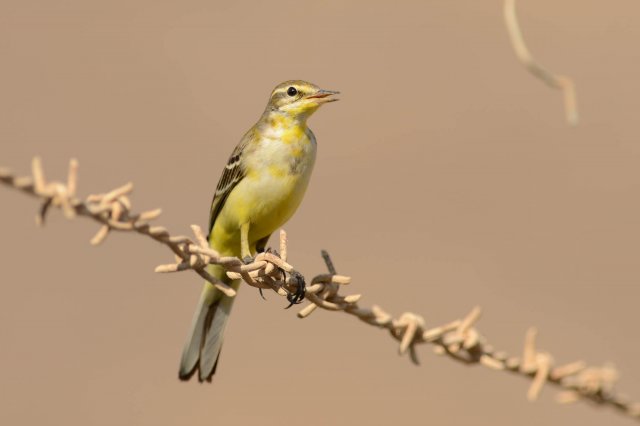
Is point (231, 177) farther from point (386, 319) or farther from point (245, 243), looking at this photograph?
point (386, 319)

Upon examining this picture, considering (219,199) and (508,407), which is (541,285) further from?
(219,199)

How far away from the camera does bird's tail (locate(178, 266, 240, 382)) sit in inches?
259

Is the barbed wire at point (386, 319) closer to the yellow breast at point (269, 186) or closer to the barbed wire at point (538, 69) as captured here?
the barbed wire at point (538, 69)

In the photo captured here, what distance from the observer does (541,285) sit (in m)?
15.5

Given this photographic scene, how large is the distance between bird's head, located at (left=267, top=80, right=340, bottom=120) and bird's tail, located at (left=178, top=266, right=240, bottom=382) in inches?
45.6

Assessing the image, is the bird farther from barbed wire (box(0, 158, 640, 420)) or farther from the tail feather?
barbed wire (box(0, 158, 640, 420))

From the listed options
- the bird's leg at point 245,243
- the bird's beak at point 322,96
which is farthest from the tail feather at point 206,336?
the bird's beak at point 322,96

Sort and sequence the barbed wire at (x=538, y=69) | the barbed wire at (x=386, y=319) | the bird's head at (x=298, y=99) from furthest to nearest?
the bird's head at (x=298, y=99), the barbed wire at (x=538, y=69), the barbed wire at (x=386, y=319)

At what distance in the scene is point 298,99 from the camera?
7211 mm

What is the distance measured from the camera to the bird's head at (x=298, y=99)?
711cm

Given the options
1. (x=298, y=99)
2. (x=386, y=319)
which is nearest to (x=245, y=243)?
(x=298, y=99)

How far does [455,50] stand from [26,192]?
20.0 meters

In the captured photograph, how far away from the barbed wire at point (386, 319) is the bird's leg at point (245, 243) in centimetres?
183

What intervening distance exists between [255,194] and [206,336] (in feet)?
3.17
